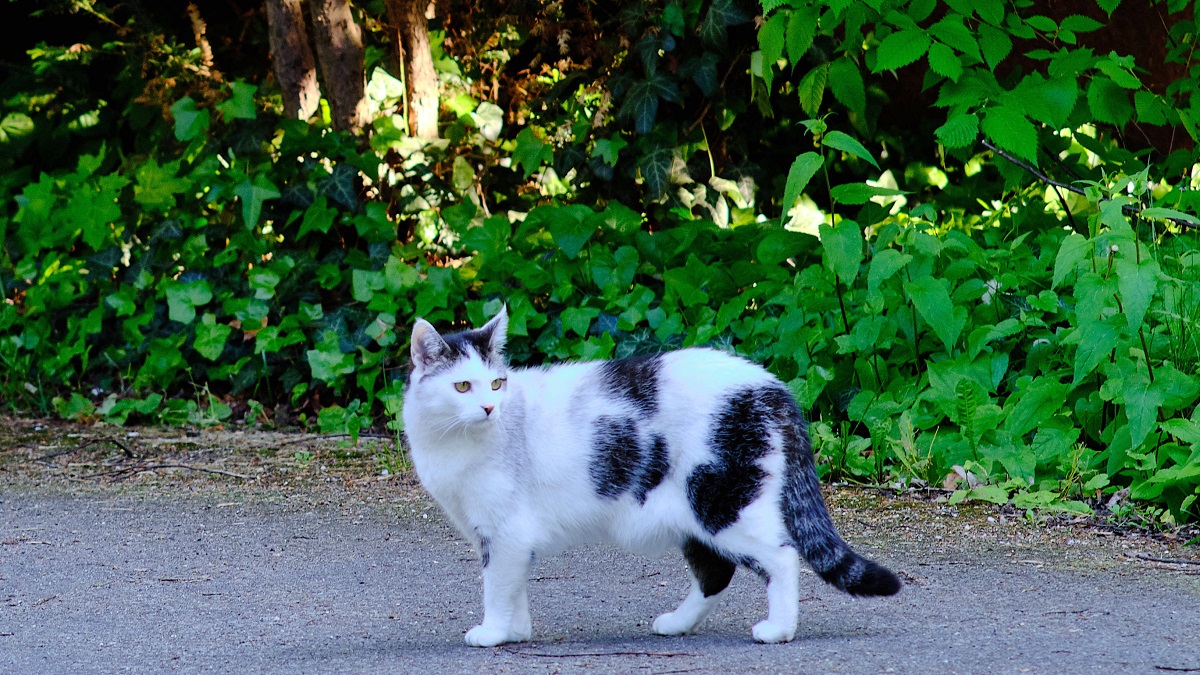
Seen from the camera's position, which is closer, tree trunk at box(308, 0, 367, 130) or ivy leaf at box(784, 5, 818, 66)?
ivy leaf at box(784, 5, 818, 66)

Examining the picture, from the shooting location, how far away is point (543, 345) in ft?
17.9

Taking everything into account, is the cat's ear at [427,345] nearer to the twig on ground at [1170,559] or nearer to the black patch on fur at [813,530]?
the black patch on fur at [813,530]

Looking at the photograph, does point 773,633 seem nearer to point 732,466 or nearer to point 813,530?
point 813,530

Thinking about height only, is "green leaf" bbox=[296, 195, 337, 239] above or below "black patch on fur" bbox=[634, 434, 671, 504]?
above

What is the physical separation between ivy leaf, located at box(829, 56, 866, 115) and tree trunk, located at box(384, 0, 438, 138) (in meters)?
2.82

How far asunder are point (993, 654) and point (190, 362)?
15.6 feet

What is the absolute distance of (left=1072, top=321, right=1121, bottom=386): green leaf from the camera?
3.75 metres

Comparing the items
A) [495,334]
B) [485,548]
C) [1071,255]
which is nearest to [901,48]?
[1071,255]

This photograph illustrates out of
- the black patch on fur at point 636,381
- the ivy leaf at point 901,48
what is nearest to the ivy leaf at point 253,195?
the ivy leaf at point 901,48

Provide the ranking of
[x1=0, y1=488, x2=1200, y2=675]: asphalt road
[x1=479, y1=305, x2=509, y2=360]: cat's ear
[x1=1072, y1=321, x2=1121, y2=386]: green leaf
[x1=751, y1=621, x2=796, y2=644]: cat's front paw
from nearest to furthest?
1. [x1=0, y1=488, x2=1200, y2=675]: asphalt road
2. [x1=751, y1=621, x2=796, y2=644]: cat's front paw
3. [x1=479, y1=305, x2=509, y2=360]: cat's ear
4. [x1=1072, y1=321, x2=1121, y2=386]: green leaf

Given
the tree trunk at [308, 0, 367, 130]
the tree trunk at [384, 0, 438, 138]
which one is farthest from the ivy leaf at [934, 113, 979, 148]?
the tree trunk at [308, 0, 367, 130]

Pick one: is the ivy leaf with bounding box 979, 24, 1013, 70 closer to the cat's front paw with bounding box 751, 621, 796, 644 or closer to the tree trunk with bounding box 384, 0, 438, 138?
the cat's front paw with bounding box 751, 621, 796, 644

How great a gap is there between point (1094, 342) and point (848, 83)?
4.95 ft

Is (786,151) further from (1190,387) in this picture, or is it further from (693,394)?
(693,394)
